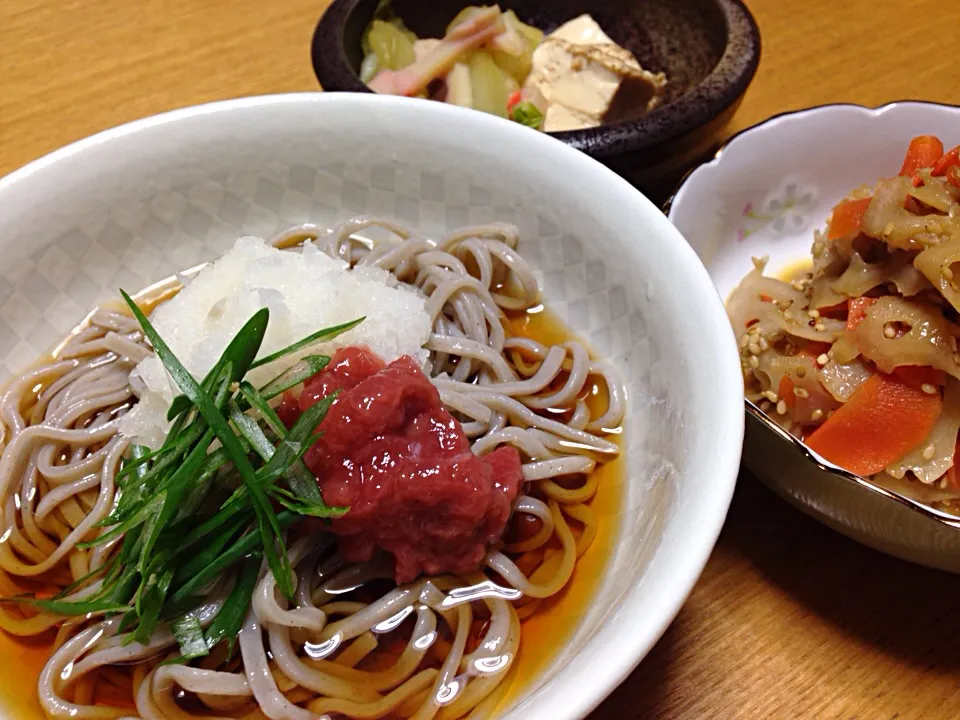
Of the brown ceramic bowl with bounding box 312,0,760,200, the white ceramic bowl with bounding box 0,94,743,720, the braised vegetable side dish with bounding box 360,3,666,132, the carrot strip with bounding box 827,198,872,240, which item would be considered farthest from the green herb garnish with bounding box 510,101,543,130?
the carrot strip with bounding box 827,198,872,240

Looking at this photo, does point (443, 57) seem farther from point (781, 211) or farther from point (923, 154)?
point (923, 154)

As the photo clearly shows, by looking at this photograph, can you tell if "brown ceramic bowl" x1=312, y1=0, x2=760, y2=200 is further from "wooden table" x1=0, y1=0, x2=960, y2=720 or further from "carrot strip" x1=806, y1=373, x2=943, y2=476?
"carrot strip" x1=806, y1=373, x2=943, y2=476

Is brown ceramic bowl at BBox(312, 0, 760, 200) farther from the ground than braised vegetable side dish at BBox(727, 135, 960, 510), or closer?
farther from the ground

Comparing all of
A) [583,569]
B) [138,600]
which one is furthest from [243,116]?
[583,569]

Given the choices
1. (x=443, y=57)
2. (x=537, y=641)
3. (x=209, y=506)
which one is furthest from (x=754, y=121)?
(x=209, y=506)

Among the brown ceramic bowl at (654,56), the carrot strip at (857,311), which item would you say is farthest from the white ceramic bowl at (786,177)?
the carrot strip at (857,311)

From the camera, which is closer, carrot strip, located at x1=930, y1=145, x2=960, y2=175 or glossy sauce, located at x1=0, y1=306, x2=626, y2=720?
glossy sauce, located at x1=0, y1=306, x2=626, y2=720

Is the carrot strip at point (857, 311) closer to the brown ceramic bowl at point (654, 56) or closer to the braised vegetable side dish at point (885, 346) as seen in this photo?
the braised vegetable side dish at point (885, 346)
